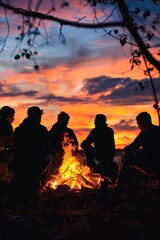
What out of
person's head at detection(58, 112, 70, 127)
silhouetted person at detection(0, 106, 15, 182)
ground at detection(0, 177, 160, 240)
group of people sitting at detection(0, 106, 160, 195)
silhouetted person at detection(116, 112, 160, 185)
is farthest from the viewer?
person's head at detection(58, 112, 70, 127)

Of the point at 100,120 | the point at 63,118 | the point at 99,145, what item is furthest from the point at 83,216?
the point at 63,118

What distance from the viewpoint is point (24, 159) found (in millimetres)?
10461

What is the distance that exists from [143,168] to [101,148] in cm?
226

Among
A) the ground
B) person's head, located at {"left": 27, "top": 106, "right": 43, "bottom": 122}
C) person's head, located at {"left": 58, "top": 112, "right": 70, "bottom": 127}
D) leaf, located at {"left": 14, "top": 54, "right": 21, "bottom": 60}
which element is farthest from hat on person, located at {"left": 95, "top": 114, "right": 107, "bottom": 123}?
leaf, located at {"left": 14, "top": 54, "right": 21, "bottom": 60}

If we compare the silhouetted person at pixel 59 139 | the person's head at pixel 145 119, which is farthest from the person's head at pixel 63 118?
the person's head at pixel 145 119

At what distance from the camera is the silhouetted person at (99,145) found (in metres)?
12.2

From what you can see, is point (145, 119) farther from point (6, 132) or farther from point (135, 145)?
point (6, 132)

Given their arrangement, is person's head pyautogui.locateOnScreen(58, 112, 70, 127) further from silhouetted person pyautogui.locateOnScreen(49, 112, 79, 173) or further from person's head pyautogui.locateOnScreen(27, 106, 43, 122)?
person's head pyautogui.locateOnScreen(27, 106, 43, 122)

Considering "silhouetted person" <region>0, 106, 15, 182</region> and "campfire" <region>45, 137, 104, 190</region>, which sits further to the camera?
"campfire" <region>45, 137, 104, 190</region>

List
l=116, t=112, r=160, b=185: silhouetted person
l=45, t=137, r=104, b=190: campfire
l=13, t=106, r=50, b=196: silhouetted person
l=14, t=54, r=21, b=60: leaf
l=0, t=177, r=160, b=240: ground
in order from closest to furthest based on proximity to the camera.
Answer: l=0, t=177, r=160, b=240: ground < l=14, t=54, r=21, b=60: leaf < l=116, t=112, r=160, b=185: silhouetted person < l=13, t=106, r=50, b=196: silhouetted person < l=45, t=137, r=104, b=190: campfire

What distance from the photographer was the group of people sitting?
1002cm

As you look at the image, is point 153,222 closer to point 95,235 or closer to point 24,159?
point 95,235

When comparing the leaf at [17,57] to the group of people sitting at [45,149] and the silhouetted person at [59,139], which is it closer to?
the group of people sitting at [45,149]

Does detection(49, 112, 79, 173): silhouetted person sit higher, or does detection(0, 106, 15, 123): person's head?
detection(0, 106, 15, 123): person's head
